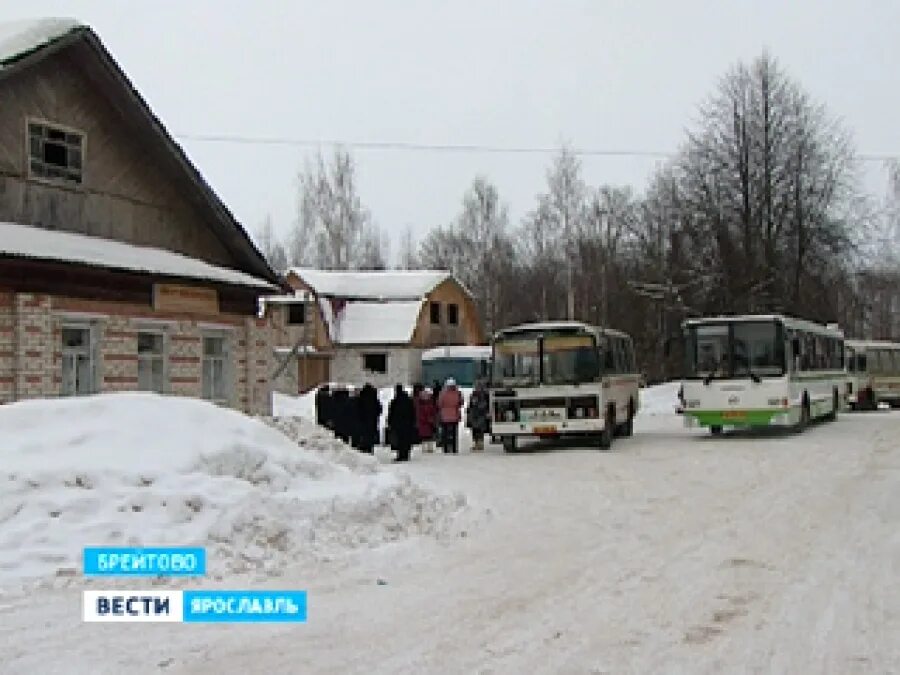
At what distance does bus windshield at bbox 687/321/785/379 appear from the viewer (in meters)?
26.5

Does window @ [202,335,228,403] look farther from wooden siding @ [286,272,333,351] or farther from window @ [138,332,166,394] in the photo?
wooden siding @ [286,272,333,351]

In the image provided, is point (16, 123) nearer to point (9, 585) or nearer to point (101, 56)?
point (101, 56)

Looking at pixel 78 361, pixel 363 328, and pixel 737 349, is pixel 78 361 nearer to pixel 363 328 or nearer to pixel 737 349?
pixel 737 349

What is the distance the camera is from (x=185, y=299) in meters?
22.1

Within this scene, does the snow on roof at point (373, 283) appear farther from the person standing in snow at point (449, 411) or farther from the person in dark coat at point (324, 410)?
the person in dark coat at point (324, 410)

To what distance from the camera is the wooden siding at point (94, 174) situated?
63.0 ft

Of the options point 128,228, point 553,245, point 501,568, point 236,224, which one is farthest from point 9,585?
point 553,245

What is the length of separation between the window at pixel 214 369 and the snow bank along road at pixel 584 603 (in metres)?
9.26

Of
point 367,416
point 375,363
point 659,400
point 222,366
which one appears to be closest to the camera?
point 367,416

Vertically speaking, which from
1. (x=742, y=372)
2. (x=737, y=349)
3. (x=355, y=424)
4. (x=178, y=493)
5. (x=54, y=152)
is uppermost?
(x=54, y=152)

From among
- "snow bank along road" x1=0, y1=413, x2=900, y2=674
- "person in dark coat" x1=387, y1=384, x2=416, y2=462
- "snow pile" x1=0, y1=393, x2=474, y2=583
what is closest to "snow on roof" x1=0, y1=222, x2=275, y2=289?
"person in dark coat" x1=387, y1=384, x2=416, y2=462

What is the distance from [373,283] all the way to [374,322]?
336 cm

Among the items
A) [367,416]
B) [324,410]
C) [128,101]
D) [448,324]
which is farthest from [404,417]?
[448,324]

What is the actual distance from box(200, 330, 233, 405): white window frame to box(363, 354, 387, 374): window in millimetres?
36694
